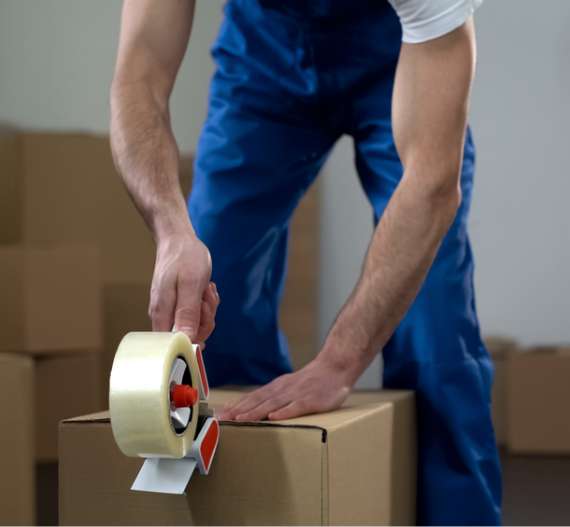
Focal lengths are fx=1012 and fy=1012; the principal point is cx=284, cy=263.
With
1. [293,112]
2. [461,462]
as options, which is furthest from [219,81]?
[461,462]

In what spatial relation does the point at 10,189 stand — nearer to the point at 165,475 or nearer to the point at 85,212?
the point at 85,212

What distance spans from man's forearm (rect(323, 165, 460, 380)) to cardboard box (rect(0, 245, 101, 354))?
1615mm

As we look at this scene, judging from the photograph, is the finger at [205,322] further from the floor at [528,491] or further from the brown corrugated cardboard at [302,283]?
the brown corrugated cardboard at [302,283]

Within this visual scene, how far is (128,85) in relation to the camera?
1272 millimetres

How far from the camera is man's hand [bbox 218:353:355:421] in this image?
1.02m

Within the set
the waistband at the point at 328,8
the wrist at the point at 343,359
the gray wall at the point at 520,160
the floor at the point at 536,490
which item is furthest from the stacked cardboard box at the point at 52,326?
the wrist at the point at 343,359

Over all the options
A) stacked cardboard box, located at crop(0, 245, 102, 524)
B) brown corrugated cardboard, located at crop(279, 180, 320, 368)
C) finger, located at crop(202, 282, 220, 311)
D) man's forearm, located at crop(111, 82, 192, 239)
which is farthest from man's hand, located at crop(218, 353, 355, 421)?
brown corrugated cardboard, located at crop(279, 180, 320, 368)

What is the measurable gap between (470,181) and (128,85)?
490mm

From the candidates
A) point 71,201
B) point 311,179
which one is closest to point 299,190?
point 311,179

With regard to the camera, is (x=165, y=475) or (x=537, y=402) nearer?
(x=165, y=475)

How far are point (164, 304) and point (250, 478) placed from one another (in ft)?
0.67

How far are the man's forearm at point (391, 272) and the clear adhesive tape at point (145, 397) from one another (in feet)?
1.12

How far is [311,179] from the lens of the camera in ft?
5.10

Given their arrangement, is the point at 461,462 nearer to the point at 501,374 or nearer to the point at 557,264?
the point at 501,374
